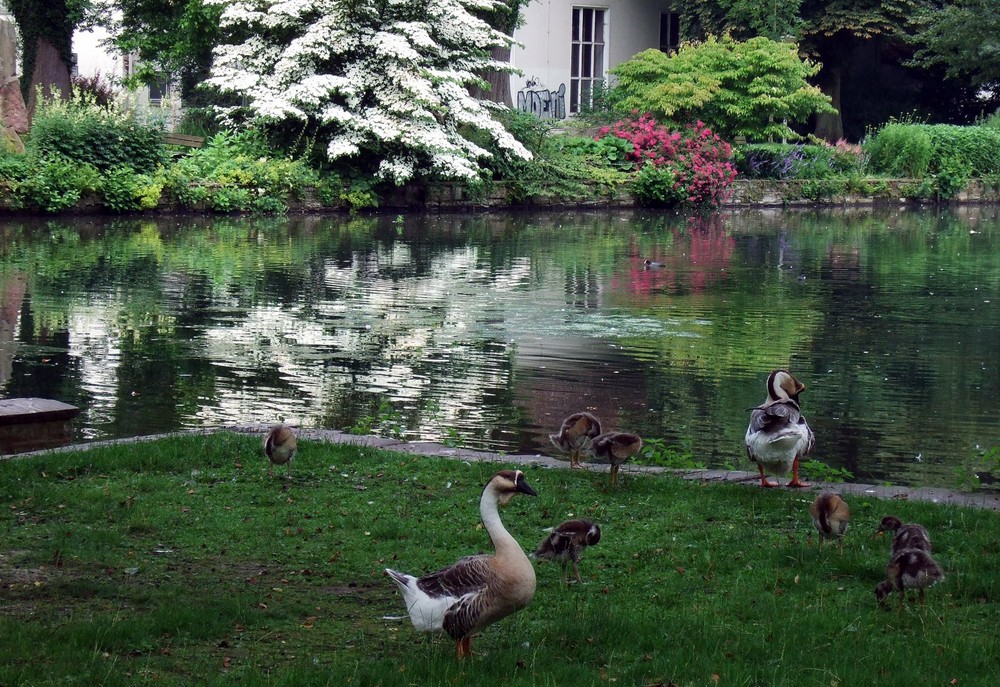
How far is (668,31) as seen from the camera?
1973 inches

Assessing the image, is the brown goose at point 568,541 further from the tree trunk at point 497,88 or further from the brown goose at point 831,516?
the tree trunk at point 497,88

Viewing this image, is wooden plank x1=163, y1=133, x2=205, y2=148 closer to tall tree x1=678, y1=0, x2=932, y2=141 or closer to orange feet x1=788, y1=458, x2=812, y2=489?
tall tree x1=678, y1=0, x2=932, y2=141

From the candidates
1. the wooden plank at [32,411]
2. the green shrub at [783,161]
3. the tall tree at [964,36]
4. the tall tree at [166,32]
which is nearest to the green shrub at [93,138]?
the tall tree at [166,32]

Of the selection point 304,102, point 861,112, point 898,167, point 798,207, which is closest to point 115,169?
point 304,102

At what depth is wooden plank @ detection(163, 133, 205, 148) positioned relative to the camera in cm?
3369

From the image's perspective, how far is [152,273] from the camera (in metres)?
20.1

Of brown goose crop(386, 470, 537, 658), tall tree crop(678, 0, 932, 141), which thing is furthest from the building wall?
brown goose crop(386, 470, 537, 658)

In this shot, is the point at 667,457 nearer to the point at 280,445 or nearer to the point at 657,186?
the point at 280,445

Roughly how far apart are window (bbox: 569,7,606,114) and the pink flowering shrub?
9.17 metres

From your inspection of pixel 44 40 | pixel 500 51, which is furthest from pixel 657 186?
pixel 44 40

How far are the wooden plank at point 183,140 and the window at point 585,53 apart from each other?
649 inches

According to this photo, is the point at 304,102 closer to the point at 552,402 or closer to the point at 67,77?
the point at 67,77

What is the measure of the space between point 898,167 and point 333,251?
2497 centimetres

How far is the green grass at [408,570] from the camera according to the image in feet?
17.2
